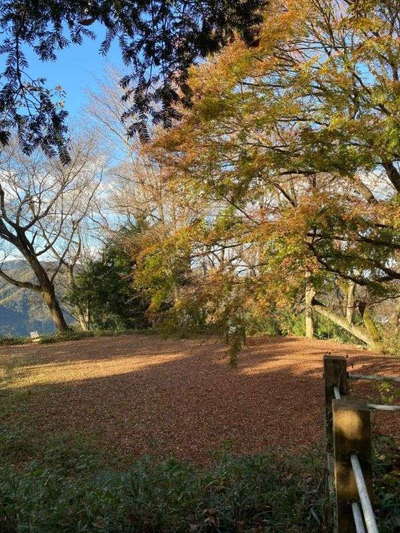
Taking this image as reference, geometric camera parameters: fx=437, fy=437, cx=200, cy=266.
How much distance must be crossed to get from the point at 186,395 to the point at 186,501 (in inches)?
170

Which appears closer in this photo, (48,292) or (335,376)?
(335,376)

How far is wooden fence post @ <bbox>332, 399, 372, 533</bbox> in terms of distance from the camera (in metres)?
1.36

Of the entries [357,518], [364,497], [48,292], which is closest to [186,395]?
[357,518]

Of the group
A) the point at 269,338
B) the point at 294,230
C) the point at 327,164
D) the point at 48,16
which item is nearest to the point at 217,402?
the point at 294,230

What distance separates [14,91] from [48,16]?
49cm

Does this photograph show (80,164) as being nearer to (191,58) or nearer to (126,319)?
(126,319)

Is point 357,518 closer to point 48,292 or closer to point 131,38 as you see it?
point 131,38

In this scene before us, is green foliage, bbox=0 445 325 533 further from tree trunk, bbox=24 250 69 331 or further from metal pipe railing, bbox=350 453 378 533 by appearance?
tree trunk, bbox=24 250 69 331

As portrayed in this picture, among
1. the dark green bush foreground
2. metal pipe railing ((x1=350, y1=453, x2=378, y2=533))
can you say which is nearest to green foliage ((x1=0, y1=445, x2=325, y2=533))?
the dark green bush foreground

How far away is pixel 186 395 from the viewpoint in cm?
693

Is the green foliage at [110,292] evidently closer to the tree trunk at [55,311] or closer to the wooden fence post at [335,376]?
the tree trunk at [55,311]

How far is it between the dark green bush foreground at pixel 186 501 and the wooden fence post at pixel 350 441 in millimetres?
901

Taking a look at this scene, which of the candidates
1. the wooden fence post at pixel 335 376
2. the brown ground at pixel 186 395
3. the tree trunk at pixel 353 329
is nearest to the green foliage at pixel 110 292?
the brown ground at pixel 186 395

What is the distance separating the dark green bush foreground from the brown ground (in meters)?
1.52
